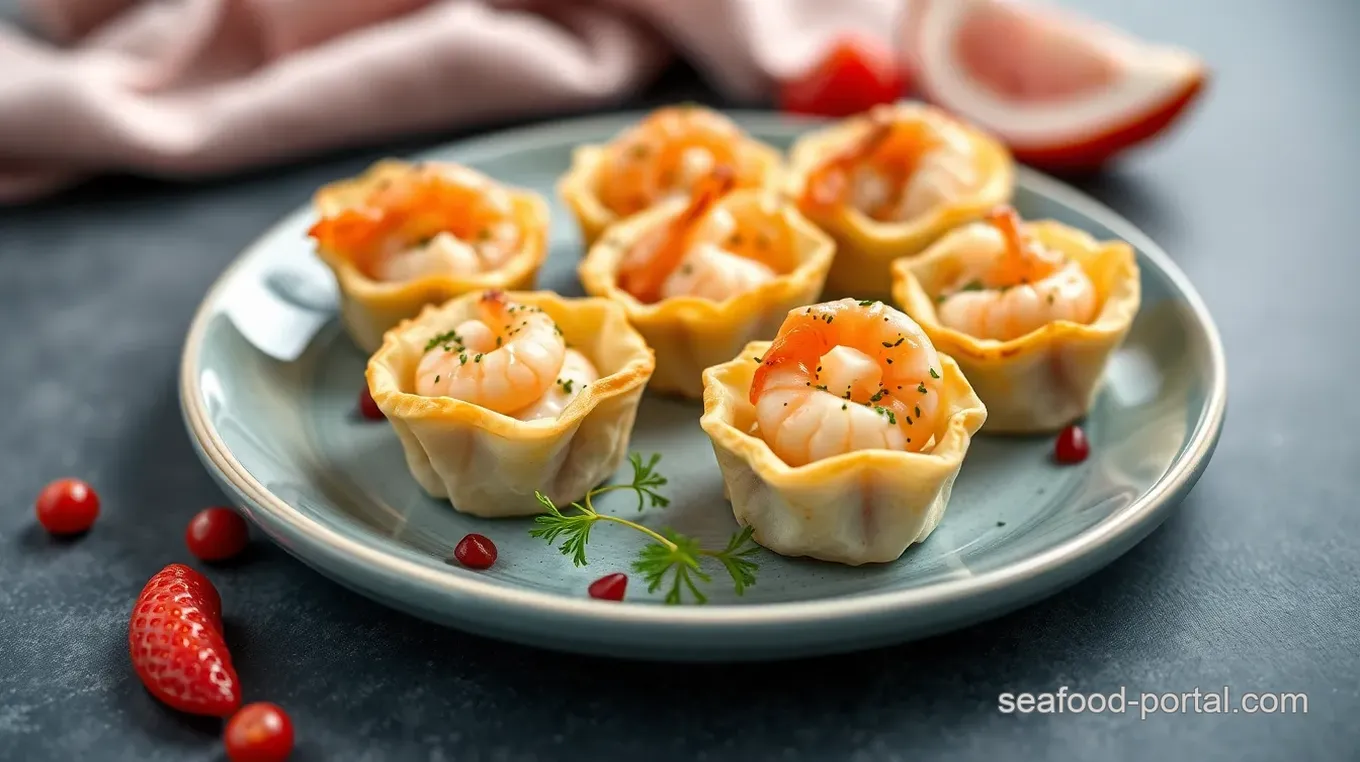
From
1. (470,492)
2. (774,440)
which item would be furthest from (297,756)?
(774,440)

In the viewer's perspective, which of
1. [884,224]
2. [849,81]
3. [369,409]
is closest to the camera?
[369,409]

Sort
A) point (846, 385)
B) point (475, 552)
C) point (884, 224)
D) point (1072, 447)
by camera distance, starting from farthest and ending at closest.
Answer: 1. point (884, 224)
2. point (1072, 447)
3. point (475, 552)
4. point (846, 385)

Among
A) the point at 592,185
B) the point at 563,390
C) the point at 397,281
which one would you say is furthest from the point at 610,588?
the point at 592,185

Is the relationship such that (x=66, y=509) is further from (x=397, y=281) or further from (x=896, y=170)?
(x=896, y=170)

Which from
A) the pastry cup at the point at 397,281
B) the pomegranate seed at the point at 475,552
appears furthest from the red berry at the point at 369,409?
the pomegranate seed at the point at 475,552

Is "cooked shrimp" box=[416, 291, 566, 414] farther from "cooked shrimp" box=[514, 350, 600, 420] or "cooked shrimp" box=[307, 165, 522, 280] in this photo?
"cooked shrimp" box=[307, 165, 522, 280]

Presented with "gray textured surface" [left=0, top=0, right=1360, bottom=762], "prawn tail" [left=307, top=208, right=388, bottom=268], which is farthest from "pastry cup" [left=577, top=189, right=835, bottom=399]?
"gray textured surface" [left=0, top=0, right=1360, bottom=762]
